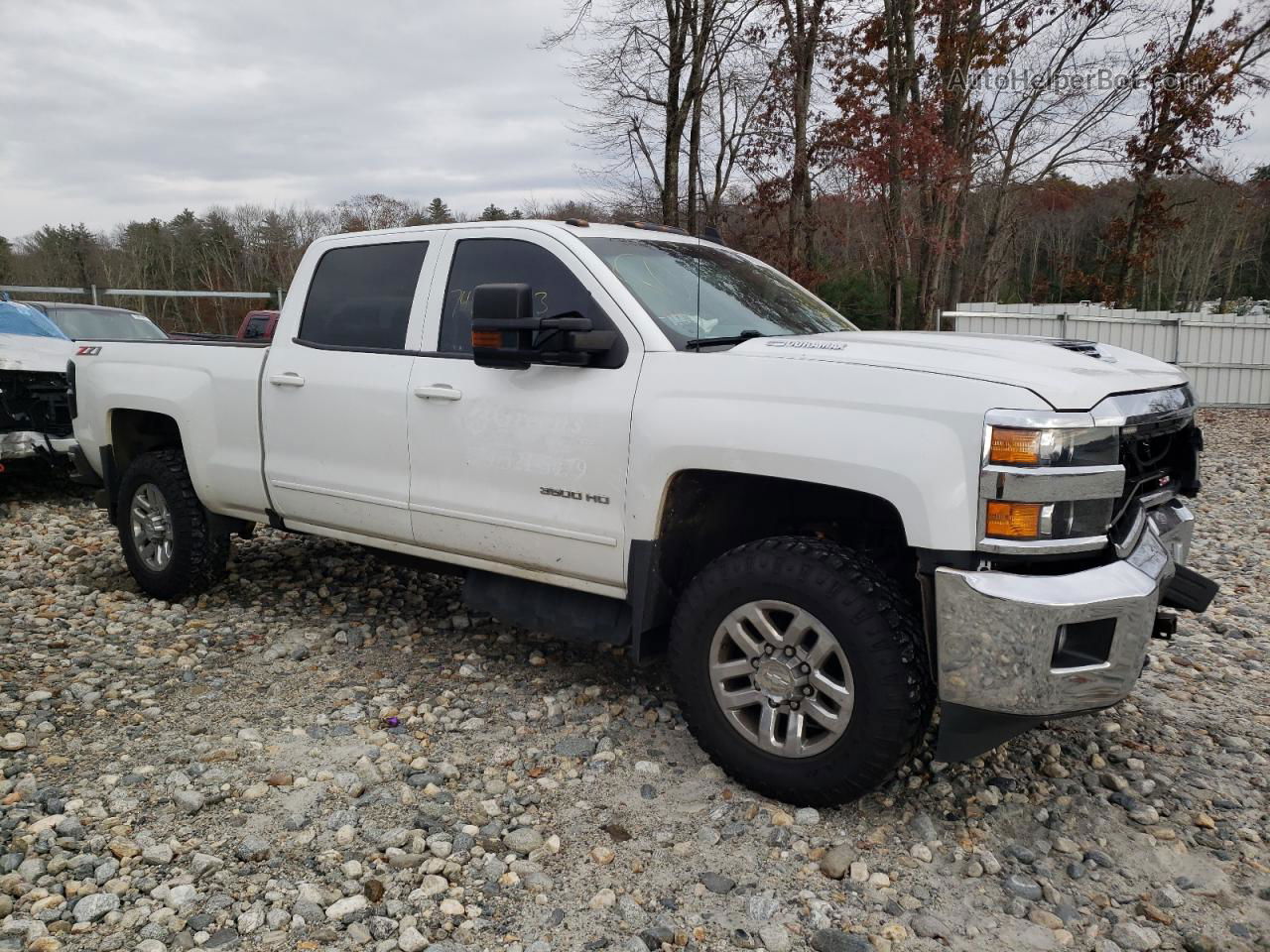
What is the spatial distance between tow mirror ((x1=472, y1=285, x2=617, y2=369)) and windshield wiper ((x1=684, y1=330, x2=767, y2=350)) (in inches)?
11.4

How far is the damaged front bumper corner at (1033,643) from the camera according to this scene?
2578 mm

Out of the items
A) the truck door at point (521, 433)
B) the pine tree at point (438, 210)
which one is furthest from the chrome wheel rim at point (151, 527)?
the pine tree at point (438, 210)

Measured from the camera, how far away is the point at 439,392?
3854mm

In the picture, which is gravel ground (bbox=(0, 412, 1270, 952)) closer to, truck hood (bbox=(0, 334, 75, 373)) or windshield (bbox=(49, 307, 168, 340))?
truck hood (bbox=(0, 334, 75, 373))

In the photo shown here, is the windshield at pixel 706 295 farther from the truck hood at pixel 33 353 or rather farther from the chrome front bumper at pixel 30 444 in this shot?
the truck hood at pixel 33 353

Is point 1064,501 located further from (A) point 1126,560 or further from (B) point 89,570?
(B) point 89,570

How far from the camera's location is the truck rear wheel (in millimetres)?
2822

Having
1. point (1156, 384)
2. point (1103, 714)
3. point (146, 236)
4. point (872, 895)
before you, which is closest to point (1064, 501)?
point (1156, 384)

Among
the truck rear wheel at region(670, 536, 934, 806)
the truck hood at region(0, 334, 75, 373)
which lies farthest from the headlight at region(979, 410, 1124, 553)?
the truck hood at region(0, 334, 75, 373)

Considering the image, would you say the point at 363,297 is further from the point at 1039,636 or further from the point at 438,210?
the point at 438,210

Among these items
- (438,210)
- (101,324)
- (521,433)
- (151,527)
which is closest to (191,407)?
(151,527)

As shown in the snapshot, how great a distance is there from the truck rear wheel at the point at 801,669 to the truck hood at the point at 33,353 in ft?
21.6

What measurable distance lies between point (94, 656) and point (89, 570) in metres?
1.85

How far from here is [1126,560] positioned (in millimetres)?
2797
